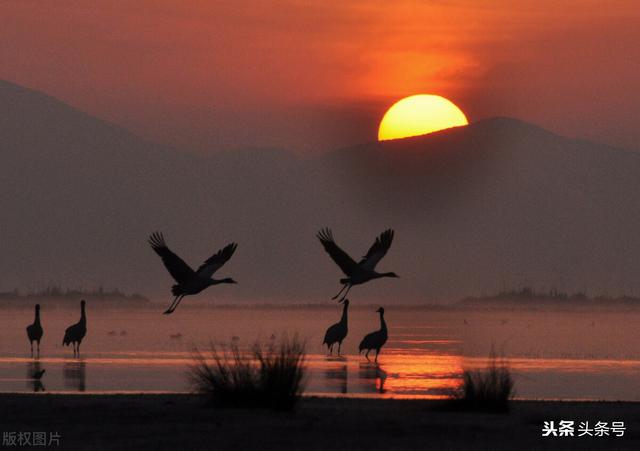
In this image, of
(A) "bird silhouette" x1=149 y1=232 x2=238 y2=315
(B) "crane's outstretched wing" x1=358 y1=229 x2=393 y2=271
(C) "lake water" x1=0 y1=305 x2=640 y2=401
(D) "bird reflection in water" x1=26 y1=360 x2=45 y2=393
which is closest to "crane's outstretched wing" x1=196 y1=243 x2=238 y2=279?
(A) "bird silhouette" x1=149 y1=232 x2=238 y2=315

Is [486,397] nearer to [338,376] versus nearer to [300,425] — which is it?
[300,425]

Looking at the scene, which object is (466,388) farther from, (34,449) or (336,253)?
(336,253)

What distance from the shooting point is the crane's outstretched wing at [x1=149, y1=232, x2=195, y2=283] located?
29.1 metres

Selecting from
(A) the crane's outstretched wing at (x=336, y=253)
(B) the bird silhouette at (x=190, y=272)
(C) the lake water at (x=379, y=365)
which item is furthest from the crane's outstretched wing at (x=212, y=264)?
(A) the crane's outstretched wing at (x=336, y=253)

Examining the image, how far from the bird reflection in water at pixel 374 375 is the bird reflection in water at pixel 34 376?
18.7 feet

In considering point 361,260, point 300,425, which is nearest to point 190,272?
point 361,260

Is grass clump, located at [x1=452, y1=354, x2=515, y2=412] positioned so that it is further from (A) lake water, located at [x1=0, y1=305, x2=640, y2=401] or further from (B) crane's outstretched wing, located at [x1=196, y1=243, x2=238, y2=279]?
(B) crane's outstretched wing, located at [x1=196, y1=243, x2=238, y2=279]

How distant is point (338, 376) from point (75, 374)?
5.23 meters

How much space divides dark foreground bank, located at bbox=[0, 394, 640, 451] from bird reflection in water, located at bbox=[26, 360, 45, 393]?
4.23 meters

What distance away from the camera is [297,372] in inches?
785

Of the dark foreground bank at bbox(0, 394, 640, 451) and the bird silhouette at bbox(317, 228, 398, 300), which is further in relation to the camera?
the bird silhouette at bbox(317, 228, 398, 300)

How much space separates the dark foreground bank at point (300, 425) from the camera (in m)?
16.3

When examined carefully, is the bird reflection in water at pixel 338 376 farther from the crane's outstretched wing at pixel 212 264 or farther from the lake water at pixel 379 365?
the crane's outstretched wing at pixel 212 264

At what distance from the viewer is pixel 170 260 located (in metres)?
29.6
